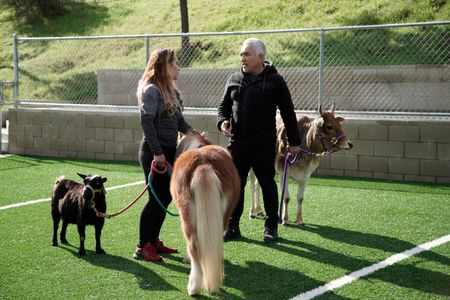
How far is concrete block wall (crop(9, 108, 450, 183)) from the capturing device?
33.0 feet

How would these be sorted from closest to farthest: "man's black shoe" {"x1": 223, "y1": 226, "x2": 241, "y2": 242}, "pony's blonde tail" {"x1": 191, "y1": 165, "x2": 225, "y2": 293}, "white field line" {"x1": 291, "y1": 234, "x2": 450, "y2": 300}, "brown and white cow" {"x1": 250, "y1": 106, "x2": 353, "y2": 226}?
"pony's blonde tail" {"x1": 191, "y1": 165, "x2": 225, "y2": 293} < "white field line" {"x1": 291, "y1": 234, "x2": 450, "y2": 300} < "man's black shoe" {"x1": 223, "y1": 226, "x2": 241, "y2": 242} < "brown and white cow" {"x1": 250, "y1": 106, "x2": 353, "y2": 226}

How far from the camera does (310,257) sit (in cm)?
614

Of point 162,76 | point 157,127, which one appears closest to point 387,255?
point 157,127

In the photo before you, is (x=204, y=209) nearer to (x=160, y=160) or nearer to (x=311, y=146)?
(x=160, y=160)

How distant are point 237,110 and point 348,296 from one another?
246 centimetres

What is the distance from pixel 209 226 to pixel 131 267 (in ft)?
4.52

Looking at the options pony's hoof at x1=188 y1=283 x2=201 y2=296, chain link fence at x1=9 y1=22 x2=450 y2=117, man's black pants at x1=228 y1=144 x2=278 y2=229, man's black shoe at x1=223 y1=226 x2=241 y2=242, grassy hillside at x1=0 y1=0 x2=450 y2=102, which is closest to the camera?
pony's hoof at x1=188 y1=283 x2=201 y2=296

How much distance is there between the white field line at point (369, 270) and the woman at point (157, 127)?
1.66 meters

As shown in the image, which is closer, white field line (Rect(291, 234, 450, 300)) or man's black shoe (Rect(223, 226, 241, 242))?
white field line (Rect(291, 234, 450, 300))

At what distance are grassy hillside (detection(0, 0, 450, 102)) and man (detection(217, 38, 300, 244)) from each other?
12.3 meters

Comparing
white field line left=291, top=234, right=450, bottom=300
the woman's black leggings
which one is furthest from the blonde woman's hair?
white field line left=291, top=234, right=450, bottom=300

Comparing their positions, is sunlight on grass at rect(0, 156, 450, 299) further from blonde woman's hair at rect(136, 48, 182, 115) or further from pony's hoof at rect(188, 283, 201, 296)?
blonde woman's hair at rect(136, 48, 182, 115)

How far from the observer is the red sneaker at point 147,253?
599 centimetres

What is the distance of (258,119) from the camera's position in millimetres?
6555
